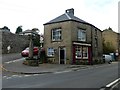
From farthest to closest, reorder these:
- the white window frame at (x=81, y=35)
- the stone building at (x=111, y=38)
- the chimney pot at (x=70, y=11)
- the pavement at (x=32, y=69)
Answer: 1. the stone building at (x=111, y=38)
2. the chimney pot at (x=70, y=11)
3. the white window frame at (x=81, y=35)
4. the pavement at (x=32, y=69)

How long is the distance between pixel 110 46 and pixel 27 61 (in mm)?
A: 46476

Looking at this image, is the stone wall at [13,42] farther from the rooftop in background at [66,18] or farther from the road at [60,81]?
the road at [60,81]

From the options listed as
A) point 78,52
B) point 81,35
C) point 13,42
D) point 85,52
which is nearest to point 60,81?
point 78,52

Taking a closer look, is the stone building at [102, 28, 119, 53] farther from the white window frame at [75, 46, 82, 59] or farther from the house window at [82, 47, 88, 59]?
the white window frame at [75, 46, 82, 59]

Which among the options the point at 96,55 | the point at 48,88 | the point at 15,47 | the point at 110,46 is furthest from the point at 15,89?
the point at 110,46

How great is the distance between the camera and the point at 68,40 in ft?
127

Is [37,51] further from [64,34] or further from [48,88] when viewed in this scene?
[48,88]

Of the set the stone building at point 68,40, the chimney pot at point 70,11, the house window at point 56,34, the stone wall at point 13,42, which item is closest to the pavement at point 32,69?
the stone building at point 68,40

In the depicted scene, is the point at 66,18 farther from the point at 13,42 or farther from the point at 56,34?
the point at 13,42

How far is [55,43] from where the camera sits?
40406 mm

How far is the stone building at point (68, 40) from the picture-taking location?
38781 millimetres

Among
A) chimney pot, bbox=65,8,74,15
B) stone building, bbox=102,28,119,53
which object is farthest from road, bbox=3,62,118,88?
stone building, bbox=102,28,119,53

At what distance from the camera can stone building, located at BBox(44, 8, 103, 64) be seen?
3878 cm

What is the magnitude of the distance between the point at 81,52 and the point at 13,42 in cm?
1859
